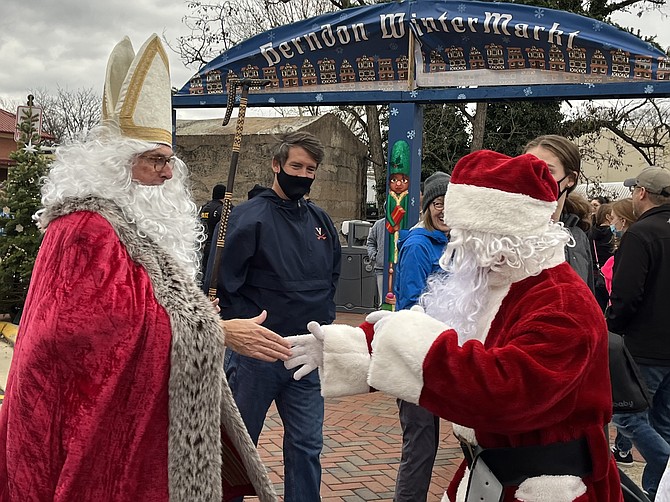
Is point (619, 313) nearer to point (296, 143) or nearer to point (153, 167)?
point (296, 143)

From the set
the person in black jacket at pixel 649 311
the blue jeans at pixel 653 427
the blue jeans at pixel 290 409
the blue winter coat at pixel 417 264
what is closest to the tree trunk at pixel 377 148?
the person in black jacket at pixel 649 311

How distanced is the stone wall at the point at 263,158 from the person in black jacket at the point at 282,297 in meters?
9.43

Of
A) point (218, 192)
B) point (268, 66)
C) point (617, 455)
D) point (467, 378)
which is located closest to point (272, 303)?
point (467, 378)

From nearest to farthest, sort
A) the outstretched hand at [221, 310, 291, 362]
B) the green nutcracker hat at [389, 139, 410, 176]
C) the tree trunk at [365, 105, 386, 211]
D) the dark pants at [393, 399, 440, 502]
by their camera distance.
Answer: the outstretched hand at [221, 310, 291, 362] < the dark pants at [393, 399, 440, 502] < the green nutcracker hat at [389, 139, 410, 176] < the tree trunk at [365, 105, 386, 211]

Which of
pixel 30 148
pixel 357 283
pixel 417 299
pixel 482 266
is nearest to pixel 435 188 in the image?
pixel 417 299

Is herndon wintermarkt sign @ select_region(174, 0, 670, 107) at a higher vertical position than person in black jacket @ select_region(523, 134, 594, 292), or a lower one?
higher

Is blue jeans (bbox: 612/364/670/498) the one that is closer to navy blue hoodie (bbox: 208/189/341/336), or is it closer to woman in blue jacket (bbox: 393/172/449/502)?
woman in blue jacket (bbox: 393/172/449/502)

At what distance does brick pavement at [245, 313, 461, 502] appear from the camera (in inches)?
177

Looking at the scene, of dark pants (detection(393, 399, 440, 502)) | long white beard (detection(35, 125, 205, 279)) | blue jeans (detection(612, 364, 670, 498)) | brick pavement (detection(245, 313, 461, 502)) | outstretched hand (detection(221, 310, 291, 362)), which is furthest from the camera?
brick pavement (detection(245, 313, 461, 502))

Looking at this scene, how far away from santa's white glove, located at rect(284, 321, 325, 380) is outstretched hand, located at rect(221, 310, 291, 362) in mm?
156

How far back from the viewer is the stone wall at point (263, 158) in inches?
542

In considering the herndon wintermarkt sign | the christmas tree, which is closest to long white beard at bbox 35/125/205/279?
the herndon wintermarkt sign

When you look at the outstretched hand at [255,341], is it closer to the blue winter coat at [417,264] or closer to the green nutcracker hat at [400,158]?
the blue winter coat at [417,264]

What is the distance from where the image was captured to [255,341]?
2596 millimetres
